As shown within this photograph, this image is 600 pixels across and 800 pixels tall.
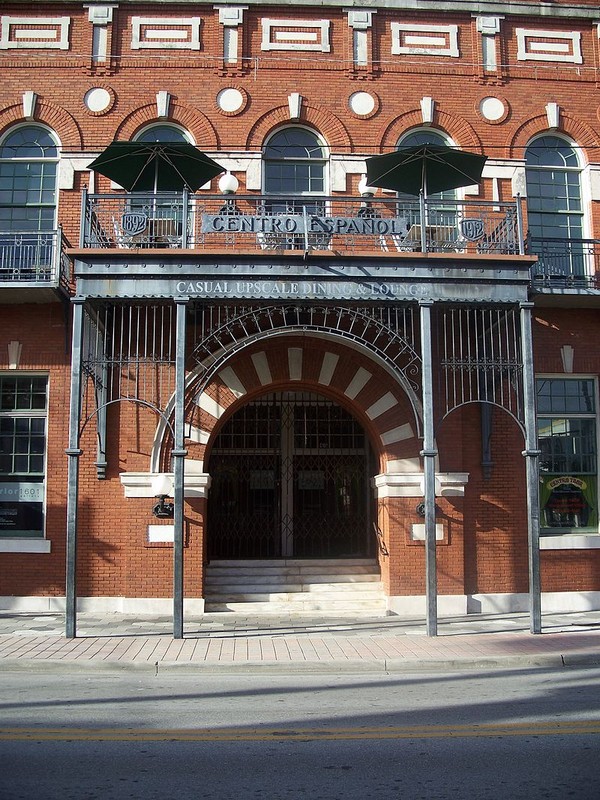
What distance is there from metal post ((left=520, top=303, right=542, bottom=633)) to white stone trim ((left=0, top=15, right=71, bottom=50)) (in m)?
9.79

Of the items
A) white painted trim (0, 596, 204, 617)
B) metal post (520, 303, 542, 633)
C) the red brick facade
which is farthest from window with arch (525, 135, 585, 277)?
white painted trim (0, 596, 204, 617)

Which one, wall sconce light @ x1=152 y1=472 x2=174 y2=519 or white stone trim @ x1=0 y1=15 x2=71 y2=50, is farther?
white stone trim @ x1=0 y1=15 x2=71 y2=50

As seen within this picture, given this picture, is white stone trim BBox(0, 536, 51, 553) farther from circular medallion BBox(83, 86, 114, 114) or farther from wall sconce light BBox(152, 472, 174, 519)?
circular medallion BBox(83, 86, 114, 114)

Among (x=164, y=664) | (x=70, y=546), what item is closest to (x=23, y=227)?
(x=70, y=546)

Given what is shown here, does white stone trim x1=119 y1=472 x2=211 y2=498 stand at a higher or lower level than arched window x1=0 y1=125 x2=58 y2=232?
lower

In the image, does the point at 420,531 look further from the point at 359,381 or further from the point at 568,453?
the point at 568,453

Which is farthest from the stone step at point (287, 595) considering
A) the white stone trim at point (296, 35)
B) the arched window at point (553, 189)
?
the white stone trim at point (296, 35)

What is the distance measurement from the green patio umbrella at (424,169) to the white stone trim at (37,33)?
6631 mm

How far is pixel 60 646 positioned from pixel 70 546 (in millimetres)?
1391

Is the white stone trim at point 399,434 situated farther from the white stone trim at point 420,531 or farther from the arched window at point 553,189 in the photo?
the arched window at point 553,189

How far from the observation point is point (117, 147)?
11.9m

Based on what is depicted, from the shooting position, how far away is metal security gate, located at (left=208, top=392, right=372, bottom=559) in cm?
1549

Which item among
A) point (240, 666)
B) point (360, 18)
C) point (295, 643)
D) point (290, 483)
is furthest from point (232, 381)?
point (360, 18)

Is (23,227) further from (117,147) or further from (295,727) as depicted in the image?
(295,727)
